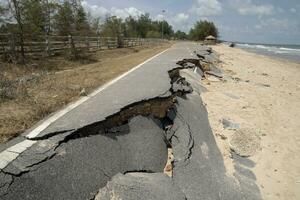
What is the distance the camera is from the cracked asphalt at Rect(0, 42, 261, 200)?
3541mm

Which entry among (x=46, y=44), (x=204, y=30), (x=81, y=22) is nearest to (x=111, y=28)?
(x=81, y=22)

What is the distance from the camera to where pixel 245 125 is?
7980 mm

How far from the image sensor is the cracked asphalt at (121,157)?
3.54 m

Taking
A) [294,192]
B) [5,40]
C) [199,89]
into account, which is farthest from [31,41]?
[294,192]

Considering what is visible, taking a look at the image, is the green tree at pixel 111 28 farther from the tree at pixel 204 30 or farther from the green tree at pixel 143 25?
the tree at pixel 204 30

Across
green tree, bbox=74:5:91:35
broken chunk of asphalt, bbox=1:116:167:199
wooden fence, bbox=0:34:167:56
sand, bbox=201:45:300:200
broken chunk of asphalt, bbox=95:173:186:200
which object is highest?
green tree, bbox=74:5:91:35

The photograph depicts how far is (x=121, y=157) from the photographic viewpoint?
4527 mm

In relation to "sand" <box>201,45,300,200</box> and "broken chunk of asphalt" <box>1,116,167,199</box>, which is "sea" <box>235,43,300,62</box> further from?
"broken chunk of asphalt" <box>1,116,167,199</box>

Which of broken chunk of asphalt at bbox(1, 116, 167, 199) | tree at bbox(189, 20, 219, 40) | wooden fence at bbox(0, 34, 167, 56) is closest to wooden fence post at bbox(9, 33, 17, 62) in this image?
wooden fence at bbox(0, 34, 167, 56)

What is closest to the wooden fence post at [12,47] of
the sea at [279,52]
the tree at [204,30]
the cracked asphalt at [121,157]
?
the cracked asphalt at [121,157]

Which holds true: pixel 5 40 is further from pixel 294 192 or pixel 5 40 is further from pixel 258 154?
pixel 294 192

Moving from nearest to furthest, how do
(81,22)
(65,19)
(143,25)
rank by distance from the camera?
(65,19) → (81,22) → (143,25)

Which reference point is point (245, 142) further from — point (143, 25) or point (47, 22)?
point (143, 25)

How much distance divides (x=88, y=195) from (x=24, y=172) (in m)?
0.79
